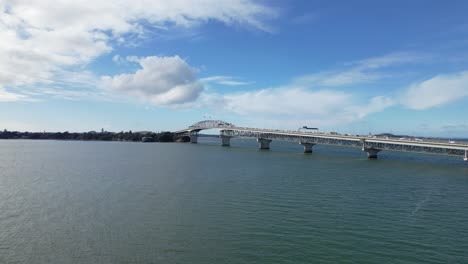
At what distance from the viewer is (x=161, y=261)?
16.3 metres

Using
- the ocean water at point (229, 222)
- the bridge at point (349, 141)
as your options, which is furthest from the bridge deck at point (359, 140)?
the ocean water at point (229, 222)

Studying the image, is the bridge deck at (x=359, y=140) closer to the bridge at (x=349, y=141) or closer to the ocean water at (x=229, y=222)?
the bridge at (x=349, y=141)

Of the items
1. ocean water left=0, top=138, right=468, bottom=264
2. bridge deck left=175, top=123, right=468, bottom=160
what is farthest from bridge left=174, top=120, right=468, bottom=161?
ocean water left=0, top=138, right=468, bottom=264

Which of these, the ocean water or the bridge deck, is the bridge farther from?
the ocean water

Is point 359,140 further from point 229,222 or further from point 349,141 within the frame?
point 229,222

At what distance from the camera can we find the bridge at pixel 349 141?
75.8 metres

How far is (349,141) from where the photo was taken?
4695 inches

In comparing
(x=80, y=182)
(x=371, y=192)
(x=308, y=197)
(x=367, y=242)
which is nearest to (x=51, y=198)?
(x=80, y=182)

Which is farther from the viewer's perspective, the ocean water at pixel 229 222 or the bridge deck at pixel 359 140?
the bridge deck at pixel 359 140

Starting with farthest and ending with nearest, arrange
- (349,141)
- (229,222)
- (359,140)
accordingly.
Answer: (349,141) → (359,140) → (229,222)

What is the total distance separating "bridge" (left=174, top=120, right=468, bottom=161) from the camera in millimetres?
75787

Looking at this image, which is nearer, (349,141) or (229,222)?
(229,222)

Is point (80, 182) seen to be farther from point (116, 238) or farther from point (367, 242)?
point (367, 242)

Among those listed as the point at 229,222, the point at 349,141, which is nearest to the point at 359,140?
the point at 349,141
